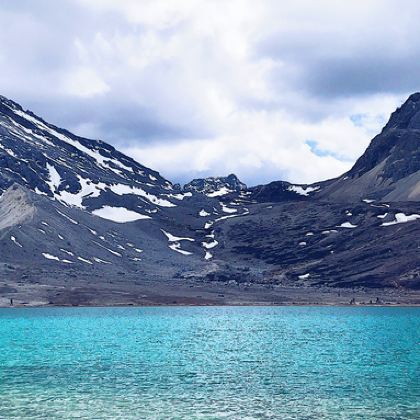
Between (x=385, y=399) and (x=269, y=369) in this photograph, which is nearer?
(x=385, y=399)

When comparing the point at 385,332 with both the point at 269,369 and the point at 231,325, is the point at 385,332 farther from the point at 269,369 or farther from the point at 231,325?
the point at 269,369

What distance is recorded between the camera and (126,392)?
2055 inches

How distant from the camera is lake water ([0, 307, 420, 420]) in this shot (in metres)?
46.0

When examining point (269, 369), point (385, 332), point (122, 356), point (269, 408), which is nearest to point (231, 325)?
point (385, 332)

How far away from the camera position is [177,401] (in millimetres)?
48562

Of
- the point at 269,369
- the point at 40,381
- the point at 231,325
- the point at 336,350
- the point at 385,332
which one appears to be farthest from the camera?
the point at 231,325

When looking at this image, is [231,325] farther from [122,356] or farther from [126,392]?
[126,392]

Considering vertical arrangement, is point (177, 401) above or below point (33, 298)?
below

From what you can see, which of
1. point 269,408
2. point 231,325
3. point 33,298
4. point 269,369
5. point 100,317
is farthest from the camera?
point 33,298

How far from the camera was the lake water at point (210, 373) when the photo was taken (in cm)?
4597

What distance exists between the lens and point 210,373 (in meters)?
61.6

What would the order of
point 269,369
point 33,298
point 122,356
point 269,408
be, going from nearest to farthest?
point 269,408 → point 269,369 → point 122,356 → point 33,298

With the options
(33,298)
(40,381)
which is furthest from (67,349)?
(33,298)

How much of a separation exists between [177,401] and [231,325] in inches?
3002
